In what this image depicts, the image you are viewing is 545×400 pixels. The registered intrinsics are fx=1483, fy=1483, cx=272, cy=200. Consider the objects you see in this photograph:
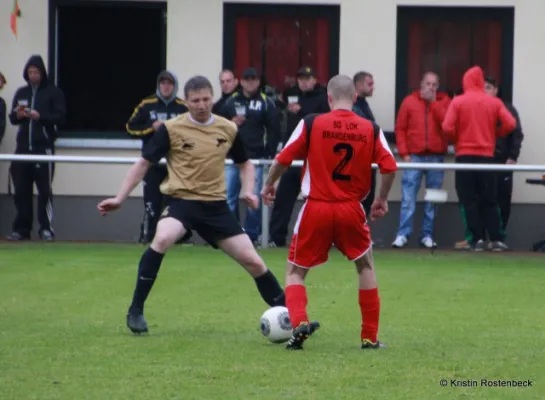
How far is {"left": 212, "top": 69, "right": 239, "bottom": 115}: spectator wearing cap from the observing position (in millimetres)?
18641

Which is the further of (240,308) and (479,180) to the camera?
(479,180)

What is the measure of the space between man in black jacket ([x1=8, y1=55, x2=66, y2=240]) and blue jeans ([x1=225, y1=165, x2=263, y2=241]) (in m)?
2.43

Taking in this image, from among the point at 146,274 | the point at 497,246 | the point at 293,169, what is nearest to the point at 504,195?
the point at 497,246

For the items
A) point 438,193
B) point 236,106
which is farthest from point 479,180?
point 236,106

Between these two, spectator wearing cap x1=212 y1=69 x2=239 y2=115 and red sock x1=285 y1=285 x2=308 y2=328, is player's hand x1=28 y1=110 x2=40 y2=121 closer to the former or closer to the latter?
spectator wearing cap x1=212 y1=69 x2=239 y2=115

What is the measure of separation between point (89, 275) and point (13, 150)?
5.90 metres

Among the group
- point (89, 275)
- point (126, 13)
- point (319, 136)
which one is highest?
point (126, 13)

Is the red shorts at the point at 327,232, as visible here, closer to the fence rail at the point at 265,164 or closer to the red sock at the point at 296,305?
the red sock at the point at 296,305

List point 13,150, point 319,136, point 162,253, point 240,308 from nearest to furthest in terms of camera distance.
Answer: point 319,136, point 162,253, point 240,308, point 13,150

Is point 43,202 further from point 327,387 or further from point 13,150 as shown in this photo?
point 327,387

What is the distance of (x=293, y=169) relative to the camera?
726 inches

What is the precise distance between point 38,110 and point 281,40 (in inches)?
143

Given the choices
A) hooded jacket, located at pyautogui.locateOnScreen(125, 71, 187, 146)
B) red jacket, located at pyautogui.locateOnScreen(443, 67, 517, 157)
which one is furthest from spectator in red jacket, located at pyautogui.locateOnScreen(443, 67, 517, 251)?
hooded jacket, located at pyautogui.locateOnScreen(125, 71, 187, 146)

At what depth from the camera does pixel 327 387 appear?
7980 millimetres
